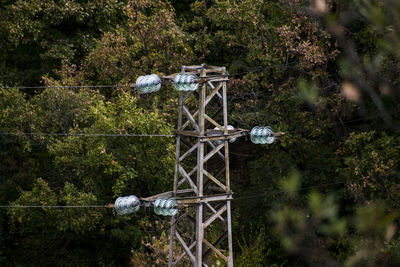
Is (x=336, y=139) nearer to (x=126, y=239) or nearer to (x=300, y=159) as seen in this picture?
(x=300, y=159)

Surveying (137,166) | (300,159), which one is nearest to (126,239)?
(137,166)

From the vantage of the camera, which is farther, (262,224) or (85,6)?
(85,6)

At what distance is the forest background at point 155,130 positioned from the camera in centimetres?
1467

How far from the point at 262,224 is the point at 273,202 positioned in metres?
0.97

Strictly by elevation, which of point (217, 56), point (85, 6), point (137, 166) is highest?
point (85, 6)

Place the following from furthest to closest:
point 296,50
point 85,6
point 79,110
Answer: point 85,6 → point 79,110 → point 296,50

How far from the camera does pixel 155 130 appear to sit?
1461 centimetres

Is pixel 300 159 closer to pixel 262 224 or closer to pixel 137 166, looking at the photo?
pixel 262 224

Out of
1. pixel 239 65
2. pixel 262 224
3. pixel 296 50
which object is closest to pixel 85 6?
pixel 239 65

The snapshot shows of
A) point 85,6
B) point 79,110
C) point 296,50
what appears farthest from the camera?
point 85,6

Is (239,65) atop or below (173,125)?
atop

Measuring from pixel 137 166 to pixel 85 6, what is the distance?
19.3 ft

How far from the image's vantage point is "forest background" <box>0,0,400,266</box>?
14671 millimetres

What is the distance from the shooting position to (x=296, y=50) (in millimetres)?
14867
